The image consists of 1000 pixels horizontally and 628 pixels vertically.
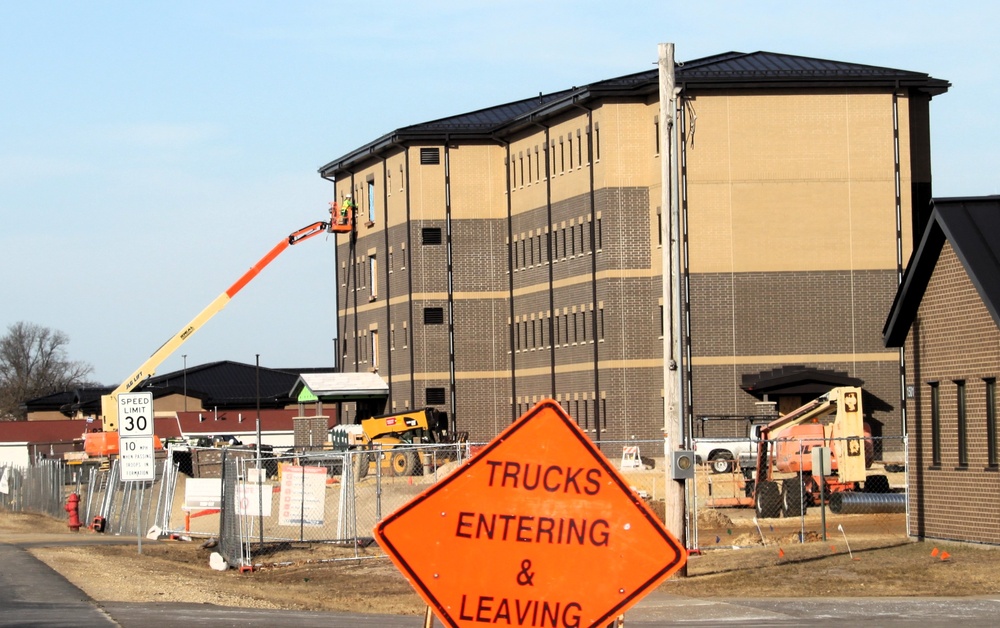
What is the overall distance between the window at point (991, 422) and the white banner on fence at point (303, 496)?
11.5m

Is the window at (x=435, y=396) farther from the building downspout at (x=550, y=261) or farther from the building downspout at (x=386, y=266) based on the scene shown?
the building downspout at (x=550, y=261)

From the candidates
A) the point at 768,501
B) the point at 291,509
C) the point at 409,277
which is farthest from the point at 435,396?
the point at 291,509

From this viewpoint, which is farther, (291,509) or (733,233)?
(733,233)

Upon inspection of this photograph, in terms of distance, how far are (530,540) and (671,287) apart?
45.5 ft

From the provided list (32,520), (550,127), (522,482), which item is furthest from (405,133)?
(522,482)

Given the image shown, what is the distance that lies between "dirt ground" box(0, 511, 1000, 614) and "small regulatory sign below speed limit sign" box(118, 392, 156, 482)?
1.52m

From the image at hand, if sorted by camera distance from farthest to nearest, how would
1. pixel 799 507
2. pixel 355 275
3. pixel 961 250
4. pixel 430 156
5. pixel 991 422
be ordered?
pixel 355 275, pixel 430 156, pixel 799 507, pixel 991 422, pixel 961 250

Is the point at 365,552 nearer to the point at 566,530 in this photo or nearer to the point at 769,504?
the point at 769,504

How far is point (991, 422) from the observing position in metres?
23.2

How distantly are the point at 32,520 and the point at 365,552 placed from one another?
18210 mm

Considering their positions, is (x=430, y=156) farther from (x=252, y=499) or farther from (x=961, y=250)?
(x=961, y=250)

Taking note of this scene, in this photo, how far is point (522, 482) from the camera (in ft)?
27.7

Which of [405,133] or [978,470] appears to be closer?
[978,470]

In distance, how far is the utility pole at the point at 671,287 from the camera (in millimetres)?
21312
